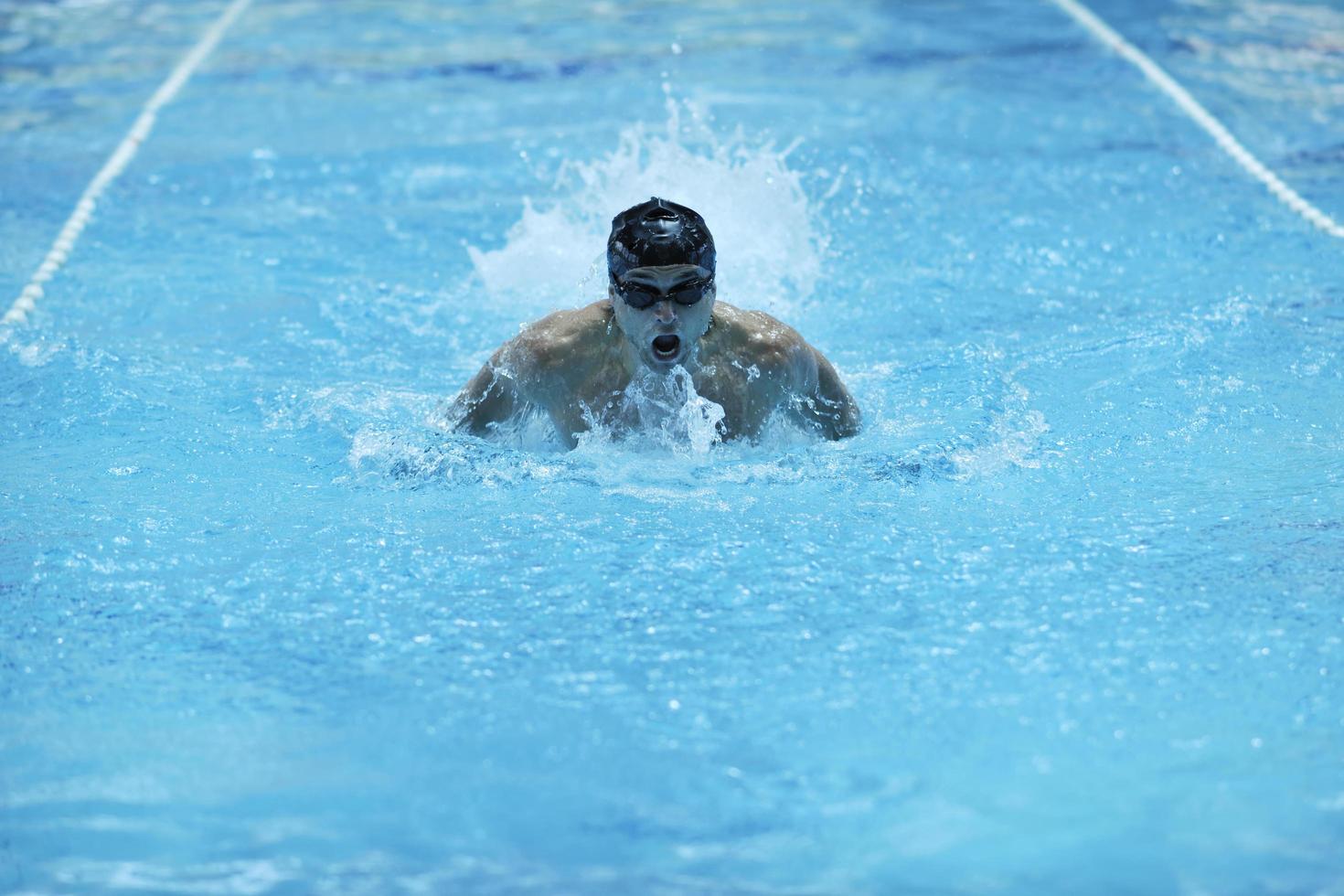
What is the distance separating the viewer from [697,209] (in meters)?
5.53

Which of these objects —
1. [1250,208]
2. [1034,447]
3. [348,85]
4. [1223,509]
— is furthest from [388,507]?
[348,85]

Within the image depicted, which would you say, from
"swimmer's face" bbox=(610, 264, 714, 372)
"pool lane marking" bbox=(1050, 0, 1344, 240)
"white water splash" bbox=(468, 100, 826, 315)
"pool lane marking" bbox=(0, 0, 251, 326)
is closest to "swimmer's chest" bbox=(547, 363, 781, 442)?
"swimmer's face" bbox=(610, 264, 714, 372)

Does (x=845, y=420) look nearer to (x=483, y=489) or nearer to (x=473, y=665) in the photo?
(x=483, y=489)

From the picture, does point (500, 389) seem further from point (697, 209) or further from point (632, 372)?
point (697, 209)

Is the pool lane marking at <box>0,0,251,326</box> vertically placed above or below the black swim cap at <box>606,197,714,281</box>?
above

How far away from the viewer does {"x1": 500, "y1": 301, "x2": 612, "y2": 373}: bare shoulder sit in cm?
356

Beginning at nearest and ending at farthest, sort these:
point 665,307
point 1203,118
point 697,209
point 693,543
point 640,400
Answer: point 693,543
point 665,307
point 640,400
point 697,209
point 1203,118

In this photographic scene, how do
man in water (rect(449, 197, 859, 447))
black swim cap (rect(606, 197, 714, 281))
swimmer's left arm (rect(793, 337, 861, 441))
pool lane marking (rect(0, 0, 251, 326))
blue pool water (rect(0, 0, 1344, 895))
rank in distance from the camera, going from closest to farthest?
blue pool water (rect(0, 0, 1344, 895)) → black swim cap (rect(606, 197, 714, 281)) → man in water (rect(449, 197, 859, 447)) → swimmer's left arm (rect(793, 337, 861, 441)) → pool lane marking (rect(0, 0, 251, 326))

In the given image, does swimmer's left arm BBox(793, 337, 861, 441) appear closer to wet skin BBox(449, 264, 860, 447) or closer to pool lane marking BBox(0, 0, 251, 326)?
wet skin BBox(449, 264, 860, 447)

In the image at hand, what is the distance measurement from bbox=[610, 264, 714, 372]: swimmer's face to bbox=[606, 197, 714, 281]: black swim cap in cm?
2

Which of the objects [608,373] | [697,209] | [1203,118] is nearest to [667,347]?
[608,373]

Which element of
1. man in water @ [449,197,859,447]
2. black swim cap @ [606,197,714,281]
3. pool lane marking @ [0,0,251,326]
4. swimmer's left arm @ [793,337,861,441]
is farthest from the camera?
pool lane marking @ [0,0,251,326]

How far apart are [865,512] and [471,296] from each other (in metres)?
2.07

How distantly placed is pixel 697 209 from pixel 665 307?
2.24 metres
